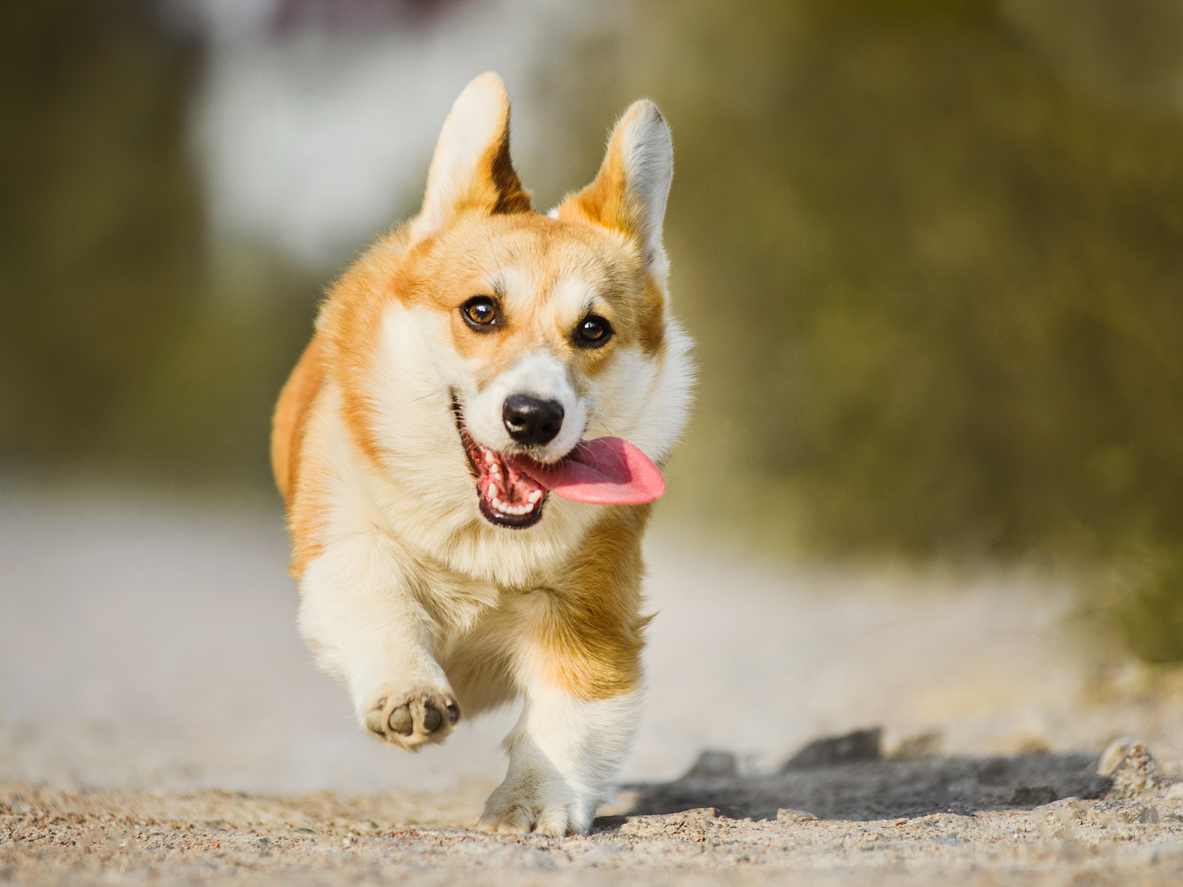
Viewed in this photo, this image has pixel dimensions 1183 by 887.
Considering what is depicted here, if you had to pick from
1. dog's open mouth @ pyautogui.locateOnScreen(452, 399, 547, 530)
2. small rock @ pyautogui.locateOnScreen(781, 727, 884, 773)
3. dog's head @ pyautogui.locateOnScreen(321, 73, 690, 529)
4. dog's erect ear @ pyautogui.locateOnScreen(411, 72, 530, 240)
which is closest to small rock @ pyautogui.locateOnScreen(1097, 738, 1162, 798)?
small rock @ pyautogui.locateOnScreen(781, 727, 884, 773)

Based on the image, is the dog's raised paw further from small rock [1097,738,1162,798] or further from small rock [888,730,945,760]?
small rock [888,730,945,760]

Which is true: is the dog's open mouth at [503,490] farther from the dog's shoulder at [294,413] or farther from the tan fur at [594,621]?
the dog's shoulder at [294,413]

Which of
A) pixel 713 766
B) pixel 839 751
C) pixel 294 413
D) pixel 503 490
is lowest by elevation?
pixel 713 766

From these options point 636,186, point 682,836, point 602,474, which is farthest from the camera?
point 636,186

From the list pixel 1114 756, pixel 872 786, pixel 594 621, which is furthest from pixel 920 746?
pixel 594 621

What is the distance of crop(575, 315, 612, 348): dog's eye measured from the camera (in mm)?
3154

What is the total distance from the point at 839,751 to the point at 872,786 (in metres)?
0.91

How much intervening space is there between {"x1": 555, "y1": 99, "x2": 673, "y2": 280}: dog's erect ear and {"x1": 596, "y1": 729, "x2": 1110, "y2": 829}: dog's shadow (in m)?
1.84

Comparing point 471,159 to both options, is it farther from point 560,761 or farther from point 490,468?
point 560,761

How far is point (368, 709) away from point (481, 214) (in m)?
1.64

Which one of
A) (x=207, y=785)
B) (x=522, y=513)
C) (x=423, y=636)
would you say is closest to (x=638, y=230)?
(x=522, y=513)

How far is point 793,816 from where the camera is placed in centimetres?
321

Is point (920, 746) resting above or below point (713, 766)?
above

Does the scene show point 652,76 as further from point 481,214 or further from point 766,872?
point 766,872
